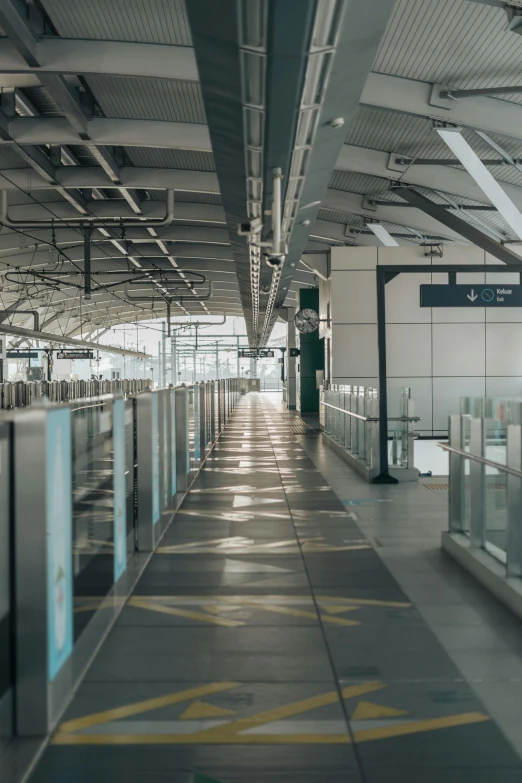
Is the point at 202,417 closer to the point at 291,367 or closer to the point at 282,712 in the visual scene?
the point at 282,712

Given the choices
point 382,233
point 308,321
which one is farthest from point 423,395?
point 382,233

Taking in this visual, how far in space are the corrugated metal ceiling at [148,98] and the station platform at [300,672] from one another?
9052mm

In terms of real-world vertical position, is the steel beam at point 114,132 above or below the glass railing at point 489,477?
above

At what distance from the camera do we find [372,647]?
178 inches

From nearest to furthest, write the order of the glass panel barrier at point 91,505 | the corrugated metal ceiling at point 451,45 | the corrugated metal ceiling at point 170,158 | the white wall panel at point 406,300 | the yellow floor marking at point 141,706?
the yellow floor marking at point 141,706 → the glass panel barrier at point 91,505 → the corrugated metal ceiling at point 451,45 → the corrugated metal ceiling at point 170,158 → the white wall panel at point 406,300

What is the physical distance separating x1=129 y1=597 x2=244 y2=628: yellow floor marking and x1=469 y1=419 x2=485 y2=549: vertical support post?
225 cm

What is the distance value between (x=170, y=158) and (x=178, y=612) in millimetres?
15471

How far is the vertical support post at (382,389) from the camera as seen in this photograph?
11367 millimetres

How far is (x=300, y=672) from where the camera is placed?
415 cm

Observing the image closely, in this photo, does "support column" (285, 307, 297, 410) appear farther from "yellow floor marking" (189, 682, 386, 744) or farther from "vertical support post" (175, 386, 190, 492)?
"yellow floor marking" (189, 682, 386, 744)

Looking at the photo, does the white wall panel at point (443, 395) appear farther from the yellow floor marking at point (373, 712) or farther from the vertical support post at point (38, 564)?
the vertical support post at point (38, 564)

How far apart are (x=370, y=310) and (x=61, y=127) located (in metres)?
8.81

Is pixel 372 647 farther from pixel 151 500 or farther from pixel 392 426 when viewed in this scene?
pixel 392 426

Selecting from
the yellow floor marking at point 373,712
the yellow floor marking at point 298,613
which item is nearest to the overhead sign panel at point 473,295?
the yellow floor marking at point 298,613
